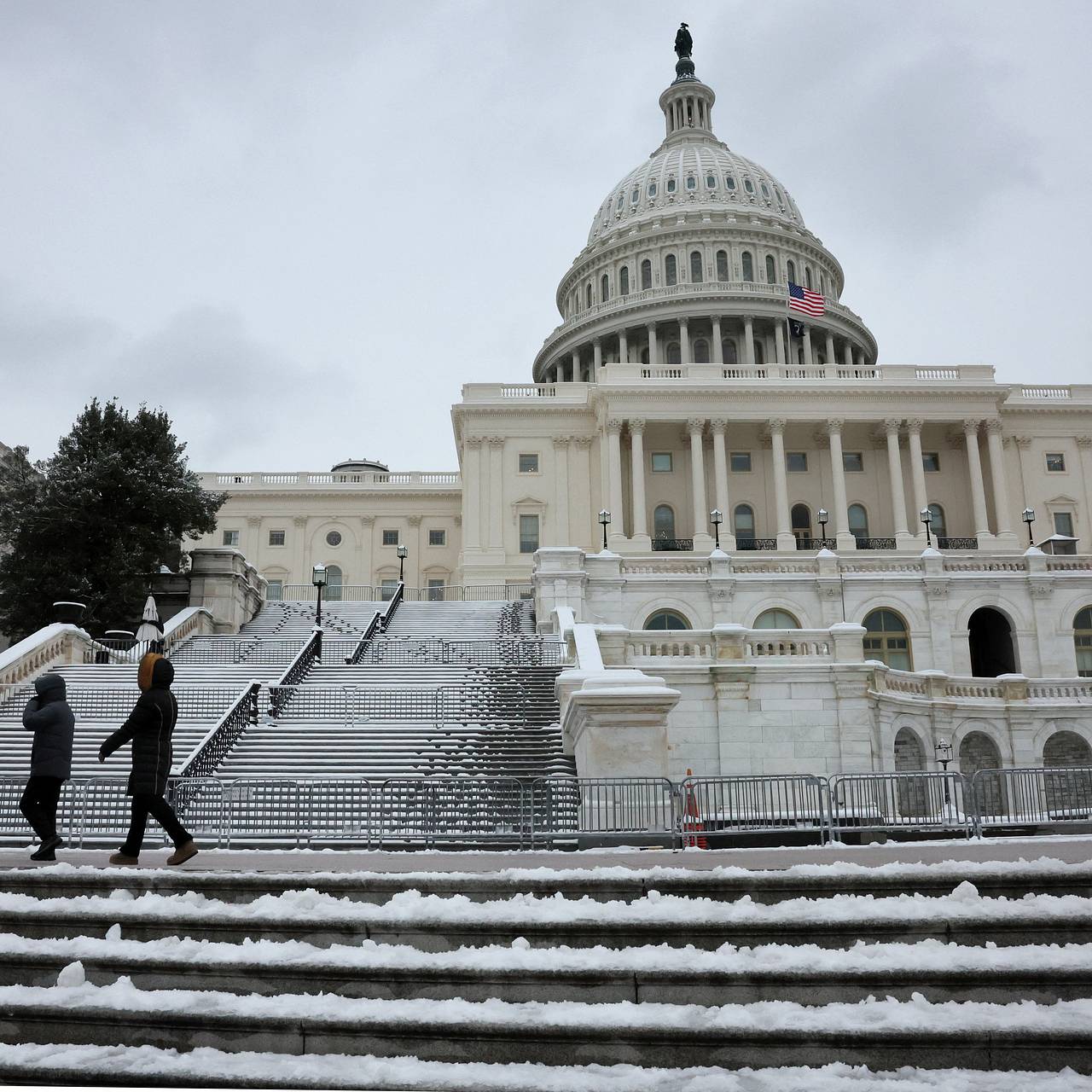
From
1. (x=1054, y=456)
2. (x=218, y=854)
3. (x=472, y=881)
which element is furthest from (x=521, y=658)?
(x=1054, y=456)

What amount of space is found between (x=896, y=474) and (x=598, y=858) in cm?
5645

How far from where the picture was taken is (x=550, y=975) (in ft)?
25.5

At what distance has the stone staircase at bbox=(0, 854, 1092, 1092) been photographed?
275 inches

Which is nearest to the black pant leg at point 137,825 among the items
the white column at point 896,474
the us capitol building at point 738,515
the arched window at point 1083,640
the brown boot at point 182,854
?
the brown boot at point 182,854

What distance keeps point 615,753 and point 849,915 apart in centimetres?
1043

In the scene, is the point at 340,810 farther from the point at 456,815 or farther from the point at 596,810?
the point at 596,810

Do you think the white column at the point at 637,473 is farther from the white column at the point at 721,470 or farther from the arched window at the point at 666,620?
the arched window at the point at 666,620

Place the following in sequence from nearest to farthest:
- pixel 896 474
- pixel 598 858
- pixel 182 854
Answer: pixel 182 854 → pixel 598 858 → pixel 896 474

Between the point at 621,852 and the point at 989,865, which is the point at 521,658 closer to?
the point at 621,852

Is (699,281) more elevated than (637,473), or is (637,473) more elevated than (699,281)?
(699,281)

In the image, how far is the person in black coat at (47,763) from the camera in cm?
1152

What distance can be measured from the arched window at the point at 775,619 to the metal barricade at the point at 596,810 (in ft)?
86.4

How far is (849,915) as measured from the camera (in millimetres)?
8281

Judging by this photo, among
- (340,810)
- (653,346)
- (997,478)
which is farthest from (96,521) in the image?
(653,346)
